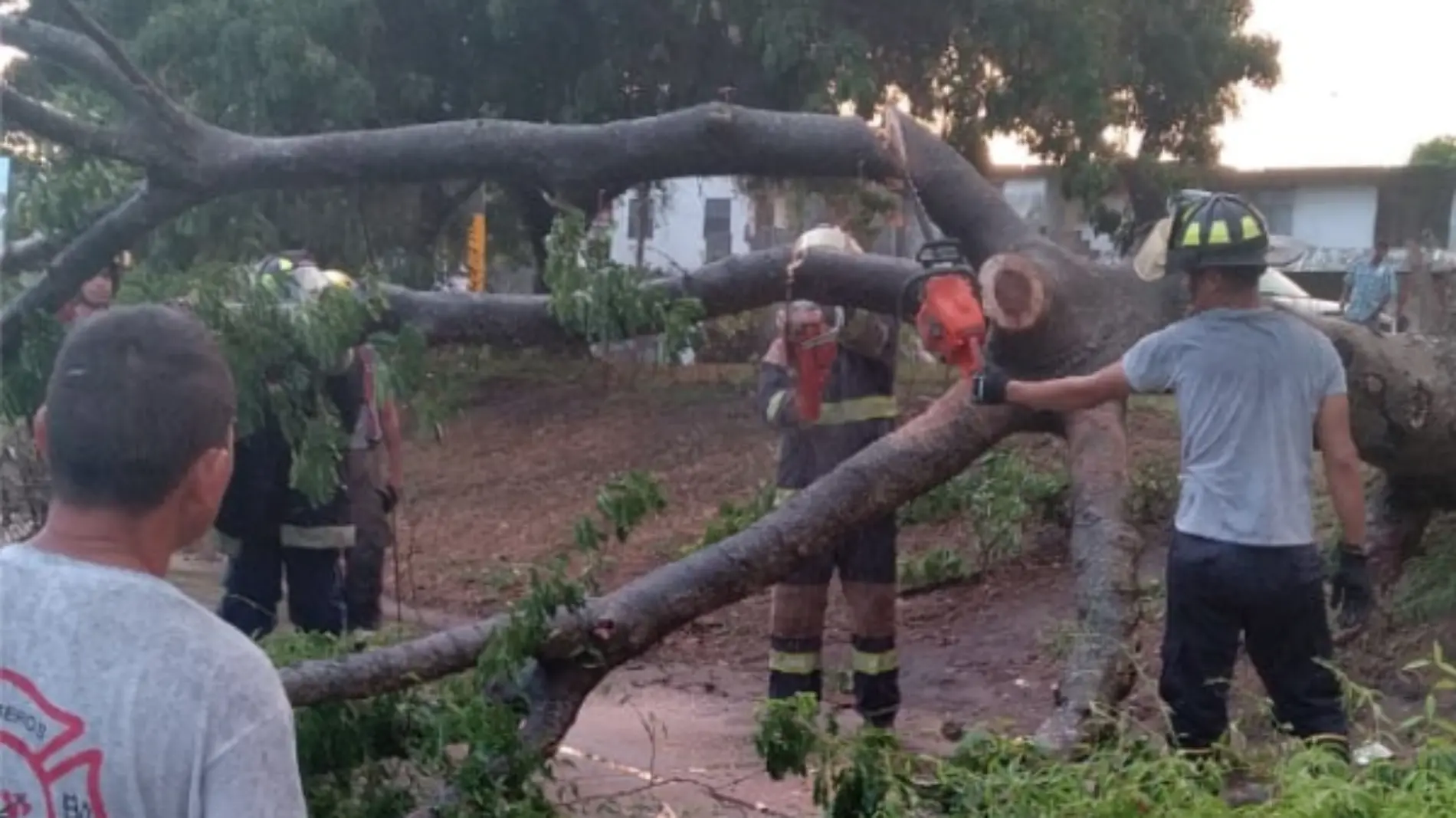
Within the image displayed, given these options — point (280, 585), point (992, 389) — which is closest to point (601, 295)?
point (992, 389)

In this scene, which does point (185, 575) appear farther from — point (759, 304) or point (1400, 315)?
point (1400, 315)

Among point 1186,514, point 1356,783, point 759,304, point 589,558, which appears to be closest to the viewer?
point 1356,783

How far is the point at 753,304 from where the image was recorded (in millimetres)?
5336

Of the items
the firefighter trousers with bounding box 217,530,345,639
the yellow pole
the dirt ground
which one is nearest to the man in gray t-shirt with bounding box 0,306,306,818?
the dirt ground

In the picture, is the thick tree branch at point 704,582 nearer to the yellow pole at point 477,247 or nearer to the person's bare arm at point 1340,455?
the person's bare arm at point 1340,455

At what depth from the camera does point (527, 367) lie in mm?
18125

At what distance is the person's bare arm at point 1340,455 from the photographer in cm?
427

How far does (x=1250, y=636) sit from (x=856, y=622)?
2.06 metres

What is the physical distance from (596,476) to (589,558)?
30.0 feet

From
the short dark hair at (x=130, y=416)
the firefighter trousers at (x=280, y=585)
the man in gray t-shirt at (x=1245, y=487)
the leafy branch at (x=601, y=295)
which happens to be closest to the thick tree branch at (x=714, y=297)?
the leafy branch at (x=601, y=295)

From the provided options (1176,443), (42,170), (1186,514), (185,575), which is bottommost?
(185,575)

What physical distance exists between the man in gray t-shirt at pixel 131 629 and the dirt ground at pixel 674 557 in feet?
9.16

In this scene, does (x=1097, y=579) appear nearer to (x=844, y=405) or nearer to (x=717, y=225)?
(x=844, y=405)

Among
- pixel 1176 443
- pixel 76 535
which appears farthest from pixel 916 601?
pixel 76 535
